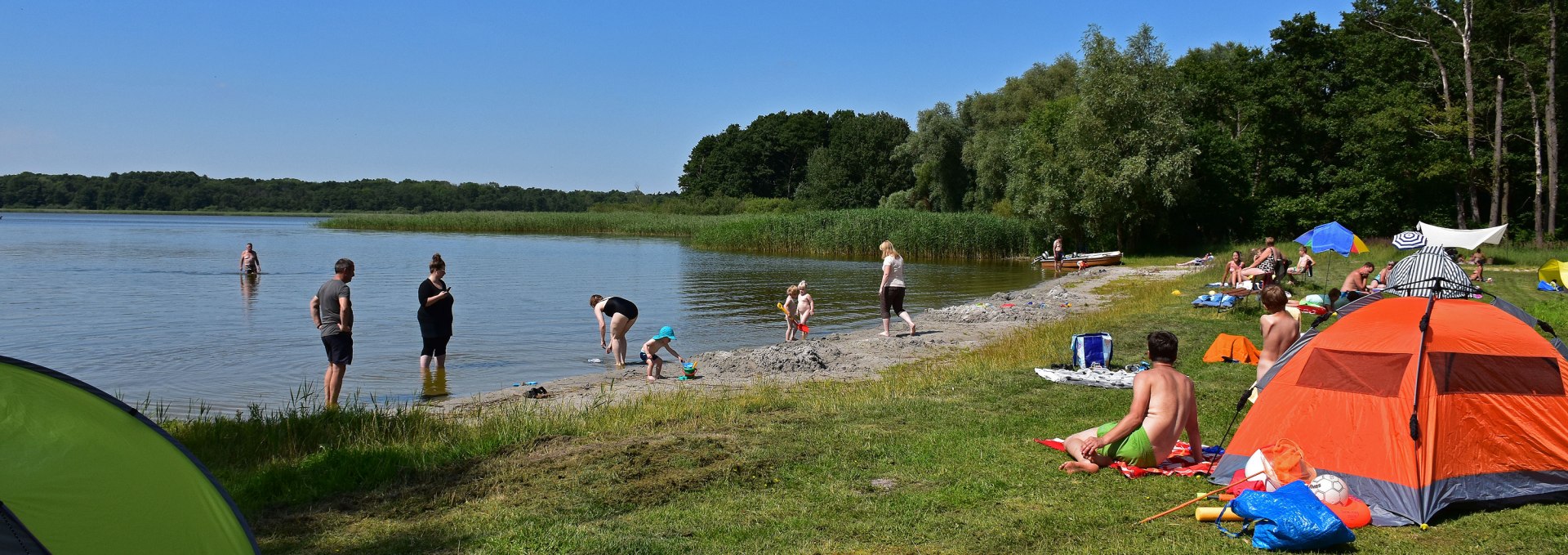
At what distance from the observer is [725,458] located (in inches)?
287

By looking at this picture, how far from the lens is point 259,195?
573 feet

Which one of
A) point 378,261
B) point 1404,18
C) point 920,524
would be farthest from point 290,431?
point 1404,18

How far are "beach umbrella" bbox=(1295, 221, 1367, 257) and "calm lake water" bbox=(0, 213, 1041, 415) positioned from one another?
9.15 m

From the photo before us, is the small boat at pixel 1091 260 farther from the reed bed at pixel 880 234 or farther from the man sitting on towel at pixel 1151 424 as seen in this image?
the man sitting on towel at pixel 1151 424

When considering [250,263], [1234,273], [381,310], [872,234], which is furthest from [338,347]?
[872,234]

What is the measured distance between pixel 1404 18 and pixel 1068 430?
41.2 metres

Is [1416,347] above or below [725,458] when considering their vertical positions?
above

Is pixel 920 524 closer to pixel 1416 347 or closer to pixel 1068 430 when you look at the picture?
pixel 1068 430

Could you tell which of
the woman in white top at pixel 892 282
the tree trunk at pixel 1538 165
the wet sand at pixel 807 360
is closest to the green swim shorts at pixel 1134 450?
the wet sand at pixel 807 360

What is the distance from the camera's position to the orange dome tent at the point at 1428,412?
6082 millimetres

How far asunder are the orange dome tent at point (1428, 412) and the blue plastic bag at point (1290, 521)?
811 mm

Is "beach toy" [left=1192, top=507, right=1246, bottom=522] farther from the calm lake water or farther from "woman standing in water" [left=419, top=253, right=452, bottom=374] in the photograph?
the calm lake water

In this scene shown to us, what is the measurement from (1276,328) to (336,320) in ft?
31.4

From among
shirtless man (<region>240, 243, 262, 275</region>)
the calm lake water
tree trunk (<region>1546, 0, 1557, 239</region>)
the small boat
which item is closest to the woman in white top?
the calm lake water
